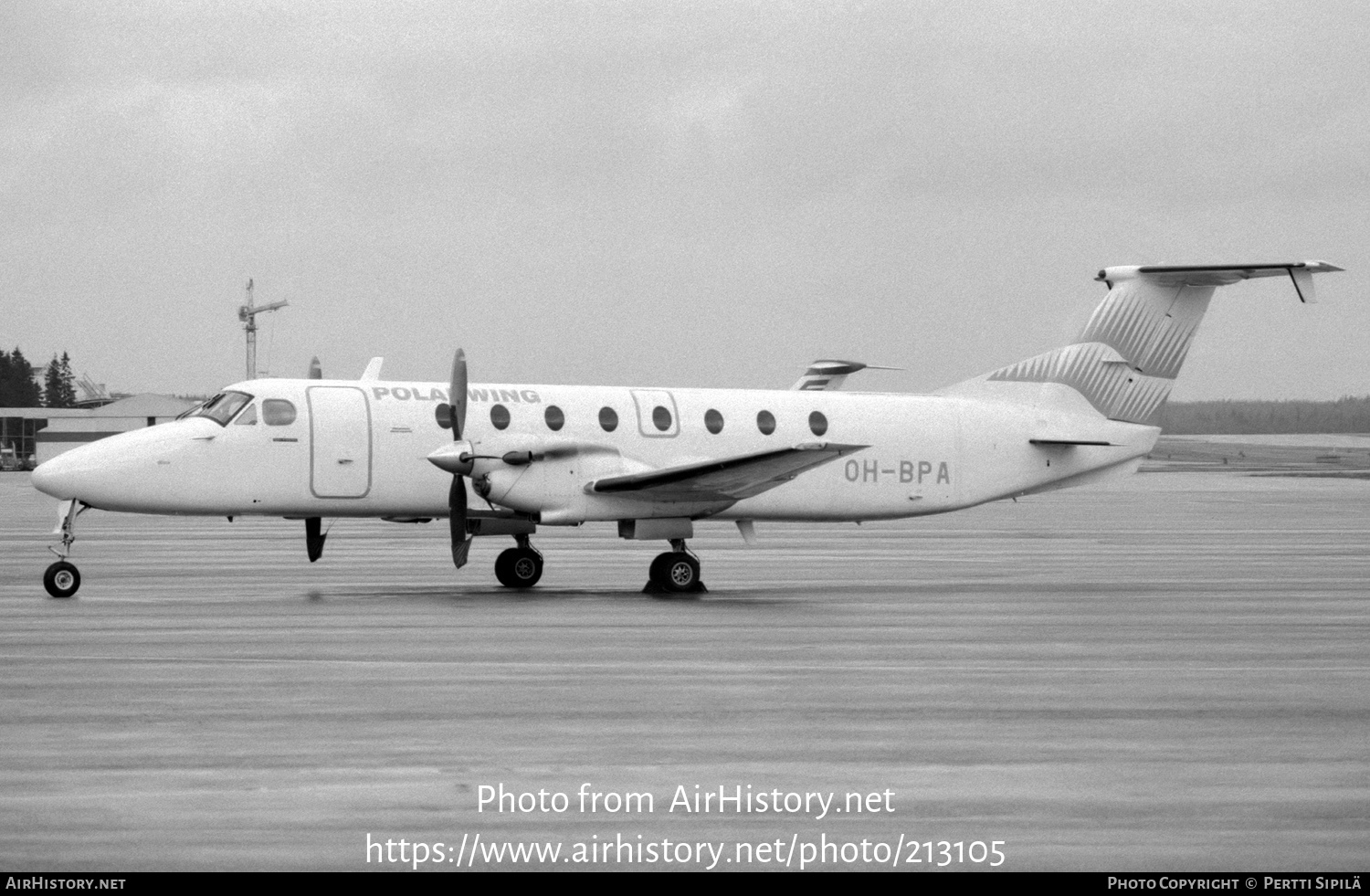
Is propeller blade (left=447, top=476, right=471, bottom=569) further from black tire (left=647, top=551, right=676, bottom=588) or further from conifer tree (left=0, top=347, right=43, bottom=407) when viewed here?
conifer tree (left=0, top=347, right=43, bottom=407)

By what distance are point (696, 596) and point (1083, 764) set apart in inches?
462

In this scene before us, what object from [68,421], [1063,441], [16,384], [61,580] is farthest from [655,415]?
[16,384]

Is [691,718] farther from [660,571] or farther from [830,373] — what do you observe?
[830,373]

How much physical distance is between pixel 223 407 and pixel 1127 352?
14.0 metres

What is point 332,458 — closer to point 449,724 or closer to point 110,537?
point 449,724

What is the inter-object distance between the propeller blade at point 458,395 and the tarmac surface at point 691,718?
91.0 inches

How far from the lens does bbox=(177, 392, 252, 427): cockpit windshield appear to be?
70.8 ft

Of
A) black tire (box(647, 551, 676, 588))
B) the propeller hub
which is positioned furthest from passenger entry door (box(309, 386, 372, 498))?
black tire (box(647, 551, 676, 588))

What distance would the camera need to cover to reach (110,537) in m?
35.2

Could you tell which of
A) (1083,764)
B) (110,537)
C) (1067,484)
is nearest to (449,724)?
(1083,764)

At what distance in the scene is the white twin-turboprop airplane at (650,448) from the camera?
21.2 m

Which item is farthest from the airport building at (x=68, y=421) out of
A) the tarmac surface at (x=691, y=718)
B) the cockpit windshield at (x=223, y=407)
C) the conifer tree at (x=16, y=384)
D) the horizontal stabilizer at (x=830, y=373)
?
the tarmac surface at (x=691, y=718)

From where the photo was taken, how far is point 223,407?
71.5 ft

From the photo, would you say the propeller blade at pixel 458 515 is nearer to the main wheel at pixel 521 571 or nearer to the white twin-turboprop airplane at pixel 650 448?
the white twin-turboprop airplane at pixel 650 448
